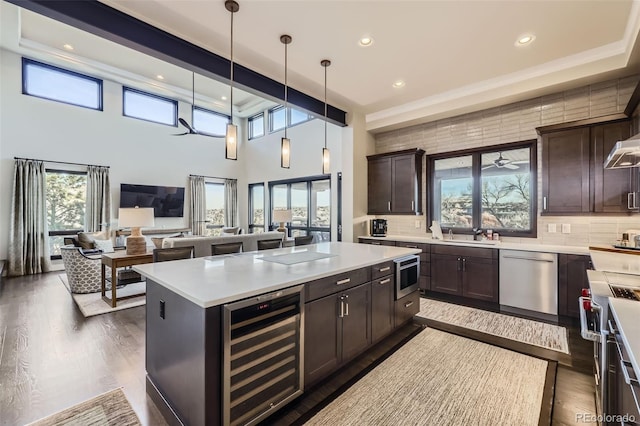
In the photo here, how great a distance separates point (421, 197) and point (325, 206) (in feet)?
8.56

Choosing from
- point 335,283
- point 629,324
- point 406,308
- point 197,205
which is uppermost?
point 197,205

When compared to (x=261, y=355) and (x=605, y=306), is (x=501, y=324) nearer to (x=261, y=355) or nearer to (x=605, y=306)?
(x=605, y=306)

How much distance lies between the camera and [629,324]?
115 centimetres

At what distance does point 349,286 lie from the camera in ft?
7.85

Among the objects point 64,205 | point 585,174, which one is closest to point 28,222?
point 64,205

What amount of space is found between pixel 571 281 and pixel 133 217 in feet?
19.9

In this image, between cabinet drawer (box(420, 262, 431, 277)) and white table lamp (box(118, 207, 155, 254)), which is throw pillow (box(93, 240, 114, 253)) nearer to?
white table lamp (box(118, 207, 155, 254))

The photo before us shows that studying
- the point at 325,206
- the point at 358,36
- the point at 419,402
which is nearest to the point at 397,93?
the point at 358,36

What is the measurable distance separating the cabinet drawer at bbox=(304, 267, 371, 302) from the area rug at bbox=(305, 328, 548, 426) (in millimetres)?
780

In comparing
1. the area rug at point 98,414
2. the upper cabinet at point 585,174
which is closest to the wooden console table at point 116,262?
the area rug at point 98,414

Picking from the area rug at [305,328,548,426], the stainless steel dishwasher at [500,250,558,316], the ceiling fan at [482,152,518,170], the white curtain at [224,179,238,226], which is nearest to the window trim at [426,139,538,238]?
the ceiling fan at [482,152,518,170]

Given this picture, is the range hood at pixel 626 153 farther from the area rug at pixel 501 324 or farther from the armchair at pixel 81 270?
the armchair at pixel 81 270

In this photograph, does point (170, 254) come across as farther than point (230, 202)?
No

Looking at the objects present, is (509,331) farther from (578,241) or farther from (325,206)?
(325,206)
